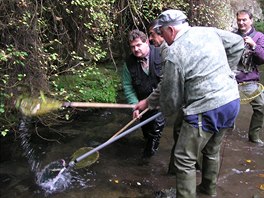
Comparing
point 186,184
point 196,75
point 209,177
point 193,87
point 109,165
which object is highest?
point 196,75

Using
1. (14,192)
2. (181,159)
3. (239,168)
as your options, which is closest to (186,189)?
(181,159)

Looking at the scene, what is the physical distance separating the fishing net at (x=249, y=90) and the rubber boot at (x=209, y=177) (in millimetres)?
Answer: 1971

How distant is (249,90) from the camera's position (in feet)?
18.6

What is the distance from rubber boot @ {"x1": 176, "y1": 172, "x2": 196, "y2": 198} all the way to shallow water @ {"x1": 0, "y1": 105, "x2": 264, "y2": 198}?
0.79 meters

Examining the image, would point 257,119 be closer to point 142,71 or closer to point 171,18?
point 142,71

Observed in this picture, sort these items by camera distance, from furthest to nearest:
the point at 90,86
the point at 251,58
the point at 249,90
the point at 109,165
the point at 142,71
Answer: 1. the point at 90,86
2. the point at 249,90
3. the point at 251,58
4. the point at 109,165
5. the point at 142,71

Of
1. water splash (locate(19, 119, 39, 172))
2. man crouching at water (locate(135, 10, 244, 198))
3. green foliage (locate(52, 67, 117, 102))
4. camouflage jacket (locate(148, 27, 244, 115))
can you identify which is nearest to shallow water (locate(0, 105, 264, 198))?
water splash (locate(19, 119, 39, 172))

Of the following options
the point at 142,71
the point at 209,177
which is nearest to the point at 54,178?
the point at 142,71

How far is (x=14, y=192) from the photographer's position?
14.5 feet

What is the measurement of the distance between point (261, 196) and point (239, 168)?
32.1 inches

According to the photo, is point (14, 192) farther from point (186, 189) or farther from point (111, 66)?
point (111, 66)

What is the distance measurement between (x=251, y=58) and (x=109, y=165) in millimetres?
2888

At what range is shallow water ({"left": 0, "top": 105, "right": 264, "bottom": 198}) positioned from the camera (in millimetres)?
4488

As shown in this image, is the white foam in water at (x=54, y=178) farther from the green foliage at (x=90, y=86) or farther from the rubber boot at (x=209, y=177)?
the rubber boot at (x=209, y=177)
